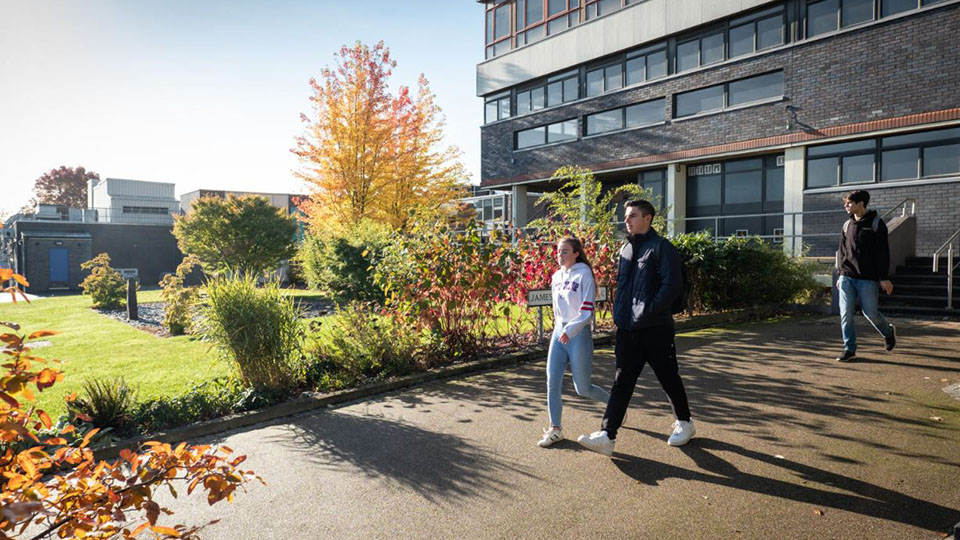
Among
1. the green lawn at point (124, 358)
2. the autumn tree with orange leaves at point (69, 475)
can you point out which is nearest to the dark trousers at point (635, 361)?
the autumn tree with orange leaves at point (69, 475)

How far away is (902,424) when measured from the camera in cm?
502

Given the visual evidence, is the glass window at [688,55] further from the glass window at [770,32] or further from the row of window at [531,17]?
the row of window at [531,17]

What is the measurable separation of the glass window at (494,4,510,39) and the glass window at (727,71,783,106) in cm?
1154

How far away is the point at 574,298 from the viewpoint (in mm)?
4723

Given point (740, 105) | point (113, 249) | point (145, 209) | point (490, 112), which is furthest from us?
point (145, 209)

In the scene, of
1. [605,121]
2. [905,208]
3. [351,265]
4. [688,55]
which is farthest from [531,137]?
[905,208]

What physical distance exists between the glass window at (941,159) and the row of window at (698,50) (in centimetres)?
372

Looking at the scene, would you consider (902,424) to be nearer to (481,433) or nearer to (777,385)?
(777,385)

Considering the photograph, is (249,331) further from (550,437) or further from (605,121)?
(605,121)

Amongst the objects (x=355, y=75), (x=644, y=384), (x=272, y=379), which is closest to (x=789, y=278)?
(x=644, y=384)

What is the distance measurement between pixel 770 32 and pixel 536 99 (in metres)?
10.2

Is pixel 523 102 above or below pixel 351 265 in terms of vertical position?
above

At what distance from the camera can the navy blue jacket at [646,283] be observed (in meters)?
4.27

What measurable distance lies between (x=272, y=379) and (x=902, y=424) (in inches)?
232
